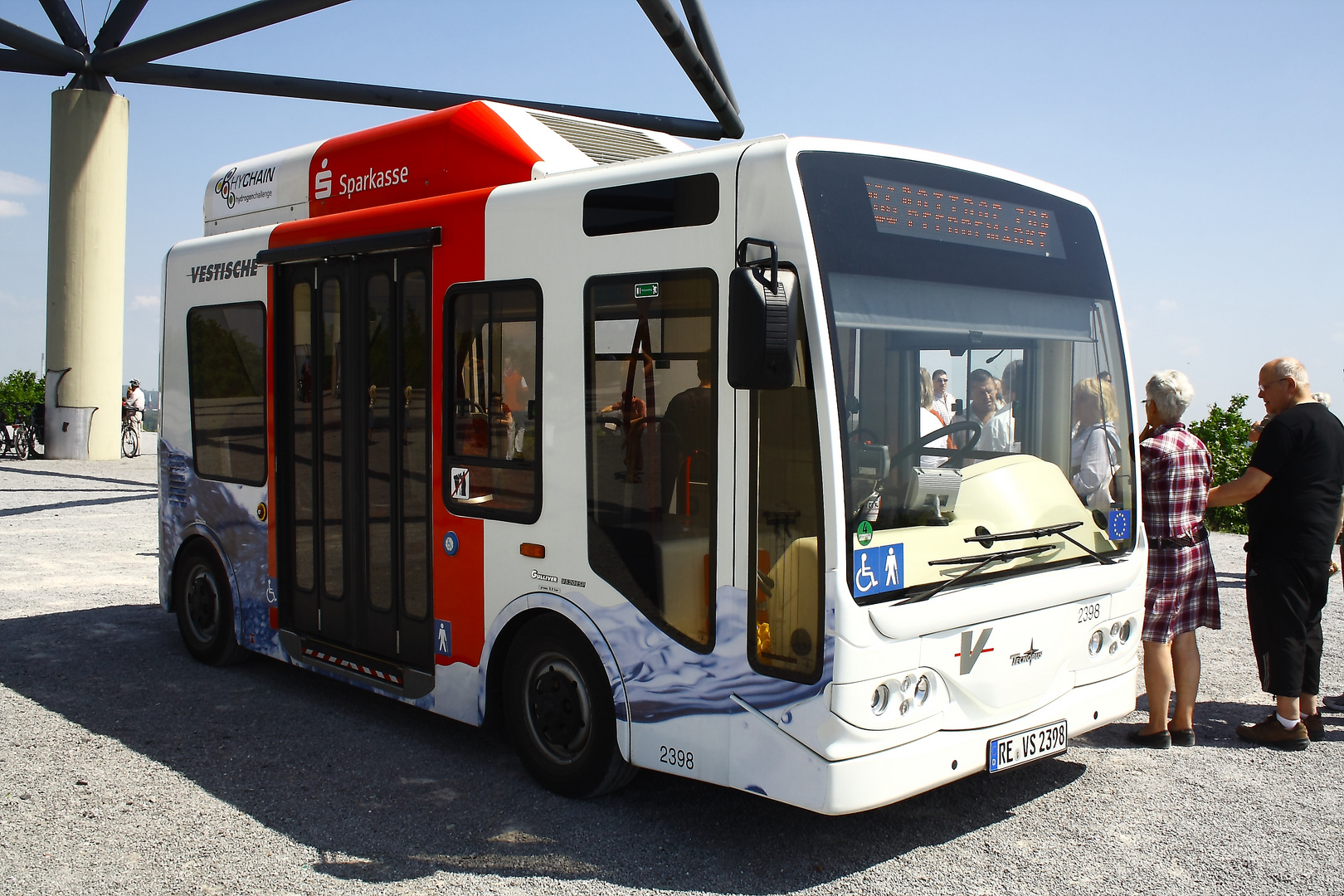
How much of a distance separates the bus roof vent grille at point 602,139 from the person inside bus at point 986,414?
2239 mm

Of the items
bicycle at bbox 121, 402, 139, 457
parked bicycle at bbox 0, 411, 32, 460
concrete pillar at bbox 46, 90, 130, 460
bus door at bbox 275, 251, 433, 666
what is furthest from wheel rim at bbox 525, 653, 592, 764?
bicycle at bbox 121, 402, 139, 457

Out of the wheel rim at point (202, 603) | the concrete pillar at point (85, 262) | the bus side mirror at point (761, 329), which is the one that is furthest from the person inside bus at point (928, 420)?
the concrete pillar at point (85, 262)

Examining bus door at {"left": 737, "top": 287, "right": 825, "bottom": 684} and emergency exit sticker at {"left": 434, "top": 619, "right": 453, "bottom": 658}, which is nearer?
bus door at {"left": 737, "top": 287, "right": 825, "bottom": 684}

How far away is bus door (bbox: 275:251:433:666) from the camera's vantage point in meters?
5.41

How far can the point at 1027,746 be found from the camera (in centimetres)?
419

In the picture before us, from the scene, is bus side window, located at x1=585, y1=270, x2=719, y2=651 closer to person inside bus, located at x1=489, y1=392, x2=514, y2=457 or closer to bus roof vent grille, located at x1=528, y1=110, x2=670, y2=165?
person inside bus, located at x1=489, y1=392, x2=514, y2=457

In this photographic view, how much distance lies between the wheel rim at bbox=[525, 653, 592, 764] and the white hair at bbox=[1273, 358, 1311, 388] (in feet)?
12.7

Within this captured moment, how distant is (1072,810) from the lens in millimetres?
4633

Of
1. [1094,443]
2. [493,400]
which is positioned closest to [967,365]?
[1094,443]

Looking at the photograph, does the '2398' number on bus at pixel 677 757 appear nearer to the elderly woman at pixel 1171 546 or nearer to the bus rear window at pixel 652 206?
the bus rear window at pixel 652 206

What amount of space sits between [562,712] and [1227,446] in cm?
1282

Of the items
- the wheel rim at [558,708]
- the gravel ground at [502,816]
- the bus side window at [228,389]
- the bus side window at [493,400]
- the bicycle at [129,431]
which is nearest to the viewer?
the gravel ground at [502,816]

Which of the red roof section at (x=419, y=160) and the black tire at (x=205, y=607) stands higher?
the red roof section at (x=419, y=160)

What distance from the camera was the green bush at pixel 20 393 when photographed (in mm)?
23344
